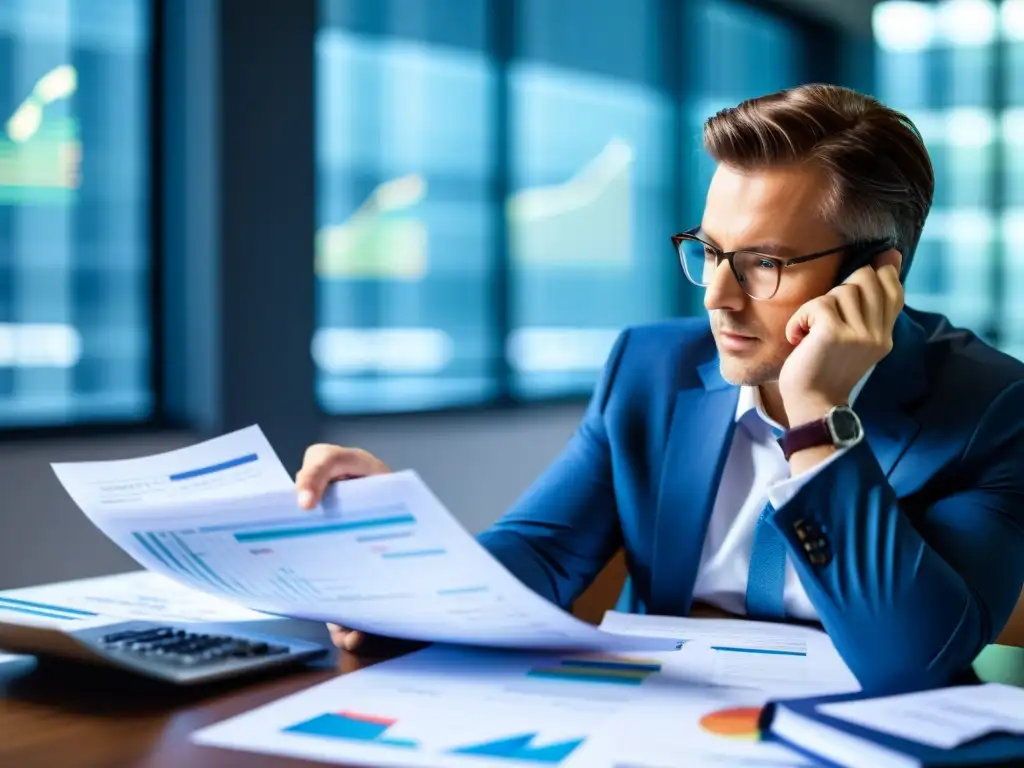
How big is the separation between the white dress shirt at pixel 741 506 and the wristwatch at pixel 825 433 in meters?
0.28

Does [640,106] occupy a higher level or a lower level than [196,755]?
higher

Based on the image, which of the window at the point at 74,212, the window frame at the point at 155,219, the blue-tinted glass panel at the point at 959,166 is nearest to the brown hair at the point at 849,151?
the window at the point at 74,212

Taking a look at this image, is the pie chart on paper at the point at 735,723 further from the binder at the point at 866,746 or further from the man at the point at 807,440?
the man at the point at 807,440

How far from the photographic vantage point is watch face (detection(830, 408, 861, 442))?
1205 mm

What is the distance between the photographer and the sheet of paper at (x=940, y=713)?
0.82 metres

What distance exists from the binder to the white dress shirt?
631 mm

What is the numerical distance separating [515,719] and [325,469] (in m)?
0.34

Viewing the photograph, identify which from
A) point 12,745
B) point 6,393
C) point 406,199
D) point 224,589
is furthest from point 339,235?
point 12,745

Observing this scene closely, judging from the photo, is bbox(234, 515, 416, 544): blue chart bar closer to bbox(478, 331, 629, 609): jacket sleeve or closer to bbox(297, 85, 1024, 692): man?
bbox(297, 85, 1024, 692): man

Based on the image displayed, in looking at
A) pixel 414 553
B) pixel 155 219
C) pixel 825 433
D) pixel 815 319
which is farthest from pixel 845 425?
pixel 155 219

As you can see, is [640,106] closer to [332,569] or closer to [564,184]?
[564,184]

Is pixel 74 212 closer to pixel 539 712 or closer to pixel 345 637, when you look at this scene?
pixel 345 637

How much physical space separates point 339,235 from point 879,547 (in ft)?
12.4

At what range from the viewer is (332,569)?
104cm
